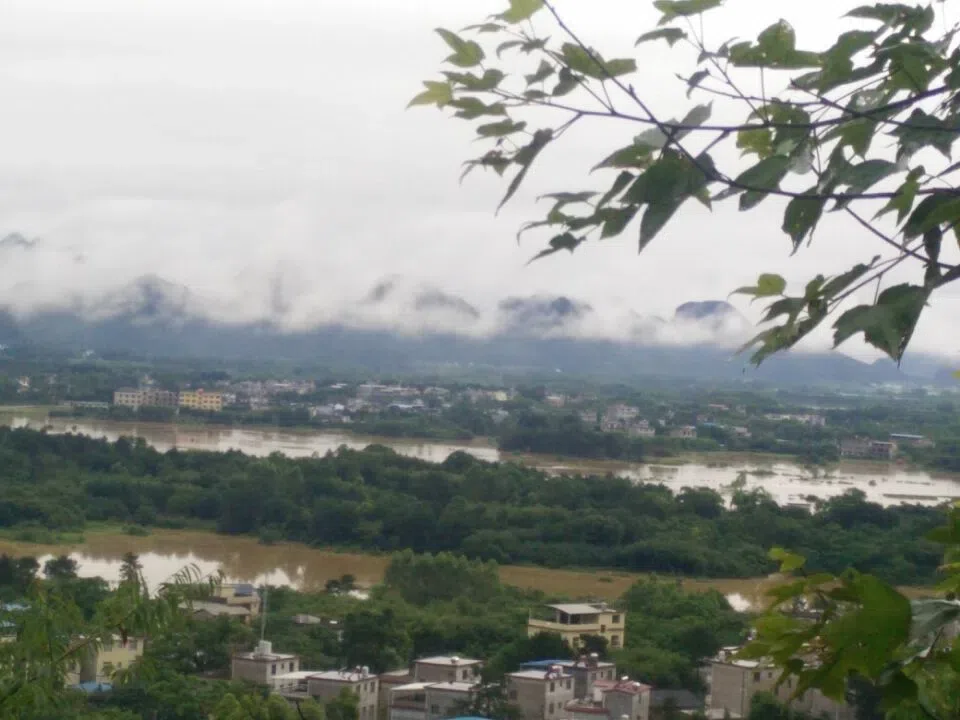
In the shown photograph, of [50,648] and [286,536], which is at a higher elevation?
[50,648]

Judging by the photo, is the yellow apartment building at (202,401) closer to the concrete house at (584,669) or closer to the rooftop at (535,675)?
the concrete house at (584,669)

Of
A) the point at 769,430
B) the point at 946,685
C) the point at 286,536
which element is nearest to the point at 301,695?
the point at 946,685

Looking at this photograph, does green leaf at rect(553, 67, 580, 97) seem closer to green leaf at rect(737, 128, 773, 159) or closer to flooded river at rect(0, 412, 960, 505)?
green leaf at rect(737, 128, 773, 159)

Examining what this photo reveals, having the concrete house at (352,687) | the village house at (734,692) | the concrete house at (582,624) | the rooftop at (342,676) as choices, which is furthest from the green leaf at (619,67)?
the concrete house at (582,624)

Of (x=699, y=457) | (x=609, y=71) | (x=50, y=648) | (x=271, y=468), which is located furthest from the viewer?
(x=699, y=457)

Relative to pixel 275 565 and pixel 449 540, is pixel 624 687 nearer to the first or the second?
pixel 275 565

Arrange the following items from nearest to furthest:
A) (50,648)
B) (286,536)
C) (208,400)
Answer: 1. (50,648)
2. (286,536)
3. (208,400)

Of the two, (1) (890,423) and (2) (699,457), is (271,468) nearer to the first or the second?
(2) (699,457)
